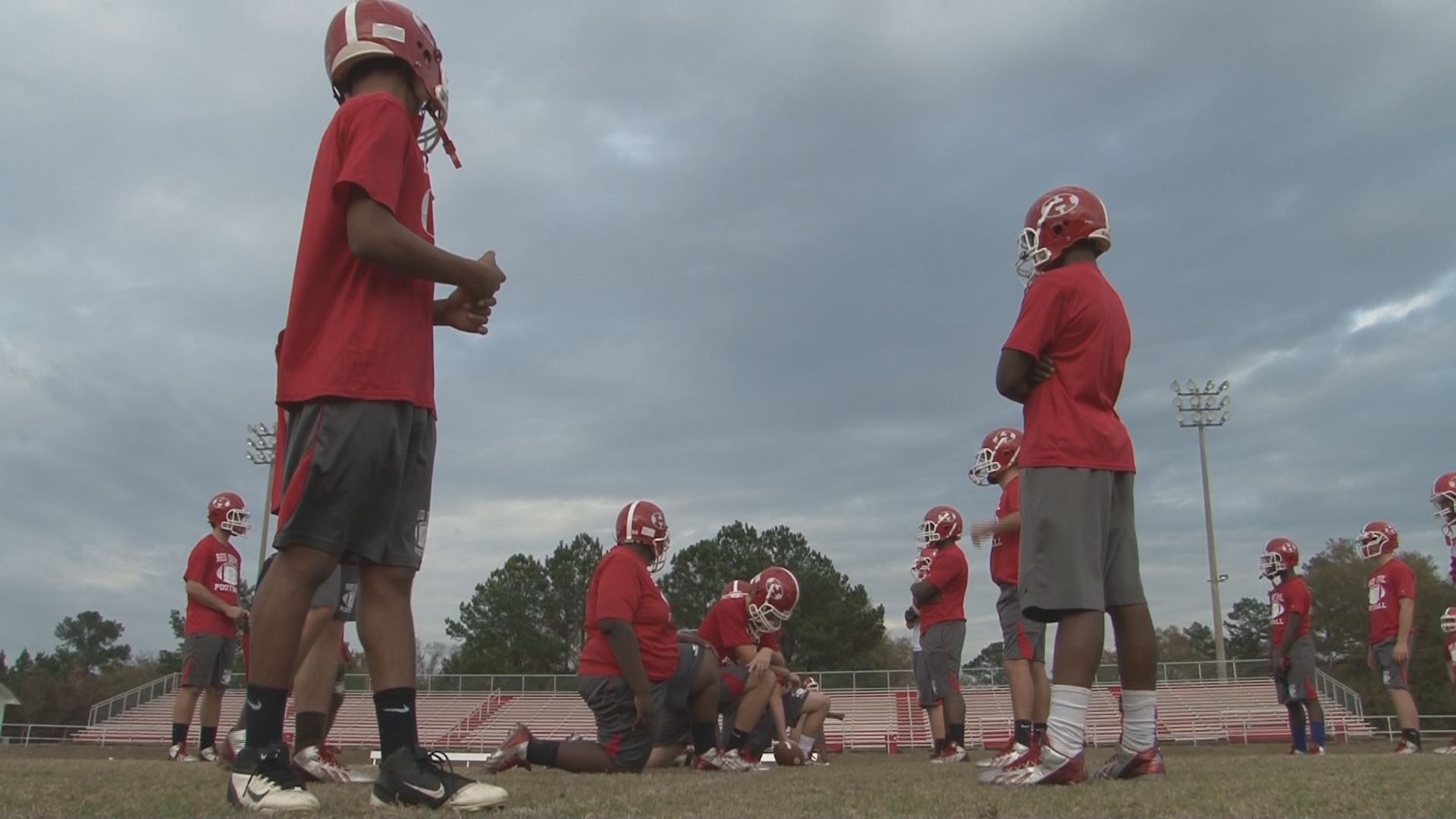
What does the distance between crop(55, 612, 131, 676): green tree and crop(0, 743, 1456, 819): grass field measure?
97147 millimetres

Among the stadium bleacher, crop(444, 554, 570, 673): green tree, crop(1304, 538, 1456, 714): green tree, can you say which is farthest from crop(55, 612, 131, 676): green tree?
crop(1304, 538, 1456, 714): green tree

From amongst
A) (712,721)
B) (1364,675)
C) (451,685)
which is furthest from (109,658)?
(712,721)

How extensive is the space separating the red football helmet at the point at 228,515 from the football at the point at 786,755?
20.8 feet

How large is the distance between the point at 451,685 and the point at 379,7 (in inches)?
1108

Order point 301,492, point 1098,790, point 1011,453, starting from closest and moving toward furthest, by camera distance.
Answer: point 301,492, point 1098,790, point 1011,453

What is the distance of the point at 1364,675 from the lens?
5225 cm

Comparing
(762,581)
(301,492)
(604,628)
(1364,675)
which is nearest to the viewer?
(301,492)

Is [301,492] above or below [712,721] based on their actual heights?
above

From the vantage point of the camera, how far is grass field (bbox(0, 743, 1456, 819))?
316cm

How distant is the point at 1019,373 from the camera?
4.95 meters

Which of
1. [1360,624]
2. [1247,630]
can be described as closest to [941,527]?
[1360,624]

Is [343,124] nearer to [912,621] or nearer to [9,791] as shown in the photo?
[9,791]

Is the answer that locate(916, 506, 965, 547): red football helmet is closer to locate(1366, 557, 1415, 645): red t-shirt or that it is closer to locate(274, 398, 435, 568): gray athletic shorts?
locate(1366, 557, 1415, 645): red t-shirt

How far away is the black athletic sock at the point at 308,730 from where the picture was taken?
5344 millimetres
